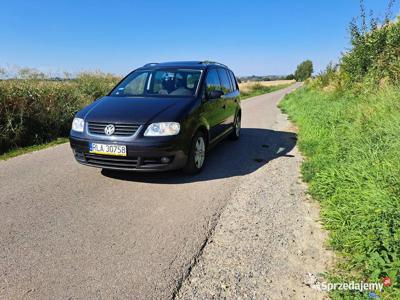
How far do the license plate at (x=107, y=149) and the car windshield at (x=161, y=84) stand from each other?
4.64 feet

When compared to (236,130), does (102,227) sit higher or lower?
lower

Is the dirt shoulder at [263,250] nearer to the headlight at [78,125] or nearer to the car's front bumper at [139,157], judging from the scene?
the car's front bumper at [139,157]

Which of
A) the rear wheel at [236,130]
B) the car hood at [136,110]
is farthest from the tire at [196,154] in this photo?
the rear wheel at [236,130]

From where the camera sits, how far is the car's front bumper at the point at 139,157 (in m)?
4.58

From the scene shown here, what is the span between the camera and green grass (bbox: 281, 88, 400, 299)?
2758mm

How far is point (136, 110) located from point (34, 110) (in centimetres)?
516

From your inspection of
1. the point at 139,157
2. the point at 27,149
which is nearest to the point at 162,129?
the point at 139,157

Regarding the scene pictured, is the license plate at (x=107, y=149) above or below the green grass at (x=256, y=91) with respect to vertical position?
above

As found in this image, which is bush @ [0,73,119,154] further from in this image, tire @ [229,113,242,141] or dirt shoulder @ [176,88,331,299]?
dirt shoulder @ [176,88,331,299]

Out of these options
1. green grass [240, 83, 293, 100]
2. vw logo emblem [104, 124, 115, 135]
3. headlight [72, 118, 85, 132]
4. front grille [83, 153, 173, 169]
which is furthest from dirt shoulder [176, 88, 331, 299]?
green grass [240, 83, 293, 100]

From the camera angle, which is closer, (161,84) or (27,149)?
(161,84)

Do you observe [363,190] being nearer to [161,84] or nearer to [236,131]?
[161,84]

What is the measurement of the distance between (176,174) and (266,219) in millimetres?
2039

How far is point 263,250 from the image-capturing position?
3.18 m
